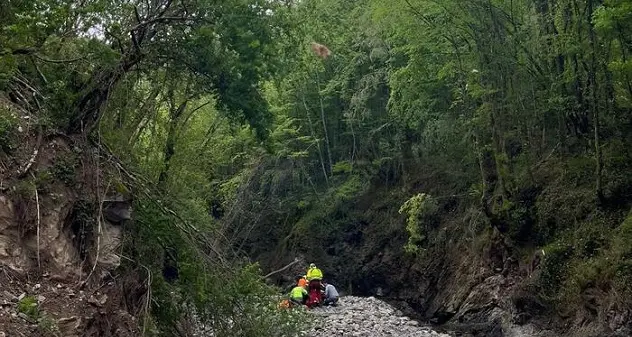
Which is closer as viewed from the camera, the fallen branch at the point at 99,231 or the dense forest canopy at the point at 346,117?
the fallen branch at the point at 99,231

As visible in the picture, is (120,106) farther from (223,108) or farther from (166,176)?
(166,176)

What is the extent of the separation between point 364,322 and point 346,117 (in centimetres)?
1424

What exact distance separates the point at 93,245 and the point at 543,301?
10.6m

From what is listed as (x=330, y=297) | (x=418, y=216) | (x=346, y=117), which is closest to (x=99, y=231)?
(x=330, y=297)

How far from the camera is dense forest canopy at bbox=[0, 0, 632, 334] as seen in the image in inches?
376

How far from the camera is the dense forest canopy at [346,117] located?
31.3 feet

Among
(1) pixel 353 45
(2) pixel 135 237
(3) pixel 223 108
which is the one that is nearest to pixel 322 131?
(1) pixel 353 45

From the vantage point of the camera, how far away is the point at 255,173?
2842 centimetres

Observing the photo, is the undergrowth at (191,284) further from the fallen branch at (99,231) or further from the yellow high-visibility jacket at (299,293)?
the yellow high-visibility jacket at (299,293)

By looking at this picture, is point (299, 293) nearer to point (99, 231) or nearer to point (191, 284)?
point (191, 284)

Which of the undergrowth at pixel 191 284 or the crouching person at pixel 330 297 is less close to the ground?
the undergrowth at pixel 191 284

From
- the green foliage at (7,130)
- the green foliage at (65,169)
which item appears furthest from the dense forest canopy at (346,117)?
the green foliage at (65,169)

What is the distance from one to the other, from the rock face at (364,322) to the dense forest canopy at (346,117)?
3027 millimetres

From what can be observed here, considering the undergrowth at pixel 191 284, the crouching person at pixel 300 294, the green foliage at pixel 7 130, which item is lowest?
the crouching person at pixel 300 294
